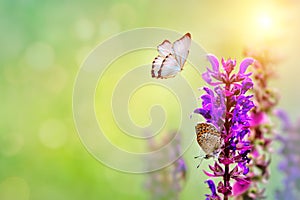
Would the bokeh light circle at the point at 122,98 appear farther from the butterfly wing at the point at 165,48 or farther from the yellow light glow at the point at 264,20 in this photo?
the butterfly wing at the point at 165,48

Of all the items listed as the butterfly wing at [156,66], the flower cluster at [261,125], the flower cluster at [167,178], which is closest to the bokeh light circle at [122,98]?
the flower cluster at [167,178]

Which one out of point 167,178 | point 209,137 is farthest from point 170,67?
point 167,178

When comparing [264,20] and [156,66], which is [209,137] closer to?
[156,66]

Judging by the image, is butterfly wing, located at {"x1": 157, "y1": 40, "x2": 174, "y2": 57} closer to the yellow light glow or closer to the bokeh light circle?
the bokeh light circle

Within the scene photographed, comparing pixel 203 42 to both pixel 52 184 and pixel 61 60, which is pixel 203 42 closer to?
pixel 61 60

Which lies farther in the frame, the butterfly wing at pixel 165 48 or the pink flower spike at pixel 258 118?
the pink flower spike at pixel 258 118

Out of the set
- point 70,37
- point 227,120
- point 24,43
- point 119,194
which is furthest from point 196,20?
point 227,120

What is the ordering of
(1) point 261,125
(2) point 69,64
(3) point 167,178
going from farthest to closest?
1. (2) point 69,64
2. (3) point 167,178
3. (1) point 261,125
